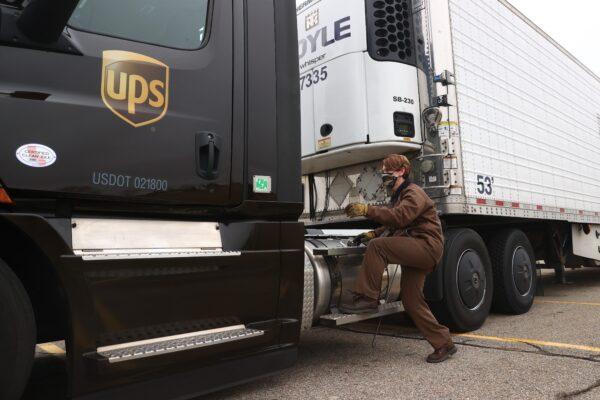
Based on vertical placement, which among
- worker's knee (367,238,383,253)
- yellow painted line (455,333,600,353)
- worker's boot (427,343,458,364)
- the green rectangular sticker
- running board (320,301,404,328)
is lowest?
yellow painted line (455,333,600,353)

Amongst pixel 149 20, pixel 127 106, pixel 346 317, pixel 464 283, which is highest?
pixel 149 20

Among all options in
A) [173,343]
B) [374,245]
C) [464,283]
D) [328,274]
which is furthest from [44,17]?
[464,283]

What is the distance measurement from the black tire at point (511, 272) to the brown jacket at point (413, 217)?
1852 mm

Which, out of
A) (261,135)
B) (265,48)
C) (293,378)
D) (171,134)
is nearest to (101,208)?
(171,134)

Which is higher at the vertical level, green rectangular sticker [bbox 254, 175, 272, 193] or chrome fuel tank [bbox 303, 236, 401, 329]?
green rectangular sticker [bbox 254, 175, 272, 193]

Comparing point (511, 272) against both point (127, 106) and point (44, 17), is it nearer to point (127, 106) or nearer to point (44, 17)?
point (127, 106)

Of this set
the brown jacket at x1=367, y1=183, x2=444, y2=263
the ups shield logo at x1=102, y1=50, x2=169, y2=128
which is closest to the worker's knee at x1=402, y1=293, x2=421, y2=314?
the brown jacket at x1=367, y1=183, x2=444, y2=263

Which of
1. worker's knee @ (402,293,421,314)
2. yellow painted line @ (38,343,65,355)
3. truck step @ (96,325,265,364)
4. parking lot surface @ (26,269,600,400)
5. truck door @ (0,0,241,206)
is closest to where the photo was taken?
truck door @ (0,0,241,206)

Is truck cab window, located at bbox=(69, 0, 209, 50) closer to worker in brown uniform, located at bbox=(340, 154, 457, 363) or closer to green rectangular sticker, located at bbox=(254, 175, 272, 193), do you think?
green rectangular sticker, located at bbox=(254, 175, 272, 193)

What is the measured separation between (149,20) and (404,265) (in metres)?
2.44

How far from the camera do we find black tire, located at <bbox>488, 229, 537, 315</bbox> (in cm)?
538

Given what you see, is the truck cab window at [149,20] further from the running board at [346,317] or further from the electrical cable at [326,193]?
the electrical cable at [326,193]

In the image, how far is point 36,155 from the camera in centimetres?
215

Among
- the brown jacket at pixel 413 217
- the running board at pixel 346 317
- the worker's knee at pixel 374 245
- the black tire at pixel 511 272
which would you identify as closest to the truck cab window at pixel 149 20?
the brown jacket at pixel 413 217
